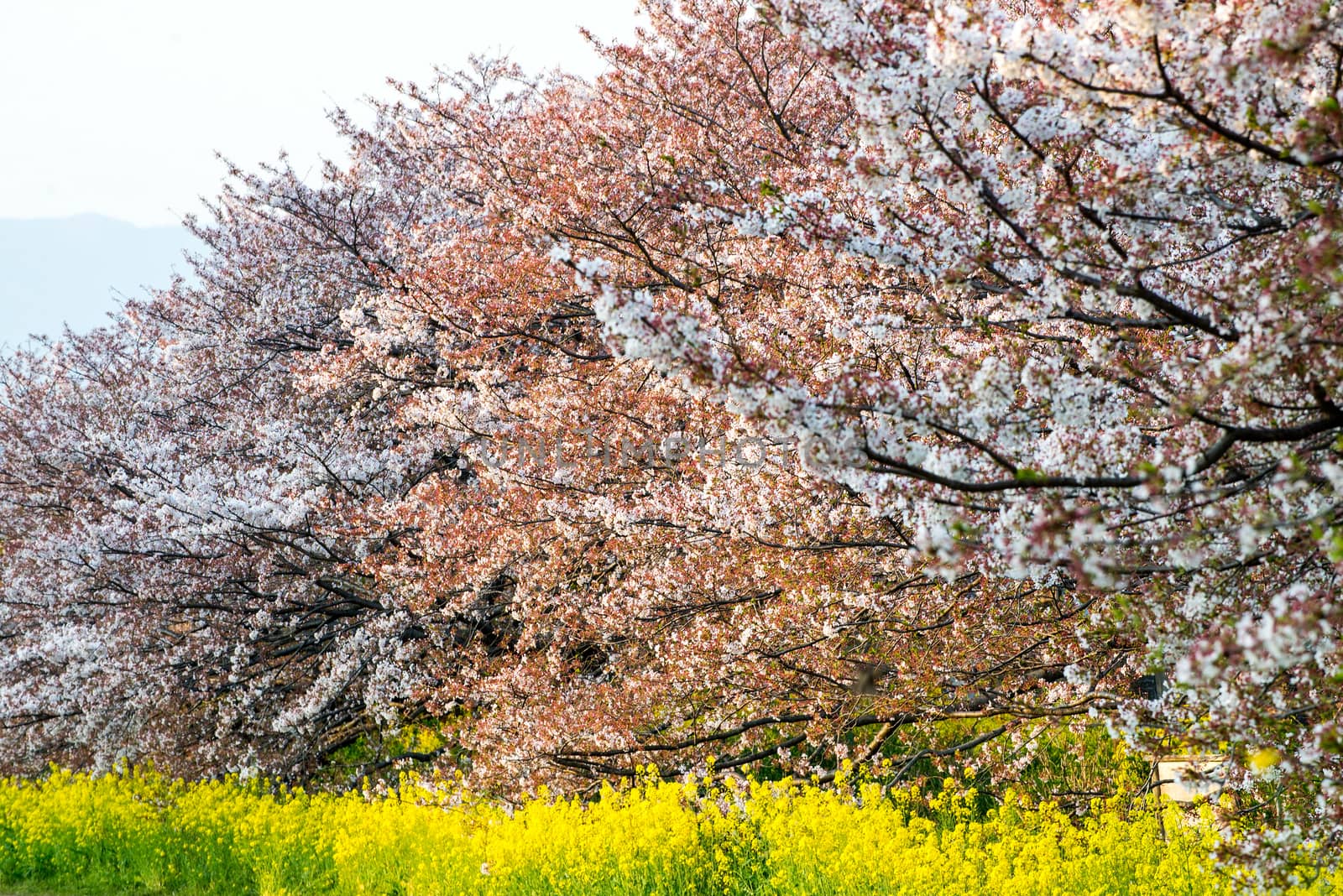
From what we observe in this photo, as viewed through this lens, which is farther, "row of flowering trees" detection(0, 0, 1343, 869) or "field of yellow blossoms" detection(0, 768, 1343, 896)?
"field of yellow blossoms" detection(0, 768, 1343, 896)

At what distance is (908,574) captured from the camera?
671cm

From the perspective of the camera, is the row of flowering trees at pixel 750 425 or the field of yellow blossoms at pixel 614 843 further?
the field of yellow blossoms at pixel 614 843

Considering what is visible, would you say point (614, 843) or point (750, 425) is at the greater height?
point (750, 425)

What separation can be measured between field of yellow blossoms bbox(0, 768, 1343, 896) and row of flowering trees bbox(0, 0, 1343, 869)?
545 millimetres

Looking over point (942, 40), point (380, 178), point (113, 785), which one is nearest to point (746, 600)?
point (942, 40)

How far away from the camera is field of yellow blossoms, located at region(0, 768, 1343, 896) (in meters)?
5.91

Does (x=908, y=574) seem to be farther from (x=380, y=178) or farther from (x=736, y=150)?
(x=380, y=178)

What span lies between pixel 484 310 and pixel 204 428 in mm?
7367

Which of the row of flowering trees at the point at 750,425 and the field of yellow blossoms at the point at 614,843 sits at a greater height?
the row of flowering trees at the point at 750,425

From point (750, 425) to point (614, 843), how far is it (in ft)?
10.1

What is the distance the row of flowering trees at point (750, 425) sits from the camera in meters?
3.13

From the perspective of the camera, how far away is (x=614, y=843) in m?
7.48

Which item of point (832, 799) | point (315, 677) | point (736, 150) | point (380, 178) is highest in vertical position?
point (380, 178)

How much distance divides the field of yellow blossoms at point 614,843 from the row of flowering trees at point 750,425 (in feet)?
1.79
